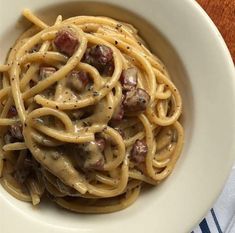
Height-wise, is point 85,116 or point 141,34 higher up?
point 141,34

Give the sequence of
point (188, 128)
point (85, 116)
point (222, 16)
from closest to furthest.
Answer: point (85, 116)
point (188, 128)
point (222, 16)

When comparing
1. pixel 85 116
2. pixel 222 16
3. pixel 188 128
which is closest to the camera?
pixel 85 116

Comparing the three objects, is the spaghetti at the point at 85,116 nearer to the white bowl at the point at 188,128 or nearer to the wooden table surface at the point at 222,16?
the white bowl at the point at 188,128

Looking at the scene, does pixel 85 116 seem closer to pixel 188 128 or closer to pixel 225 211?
pixel 188 128

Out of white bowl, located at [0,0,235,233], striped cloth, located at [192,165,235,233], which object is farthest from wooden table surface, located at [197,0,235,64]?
striped cloth, located at [192,165,235,233]

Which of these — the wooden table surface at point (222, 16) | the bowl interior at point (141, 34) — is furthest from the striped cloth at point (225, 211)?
the wooden table surface at point (222, 16)

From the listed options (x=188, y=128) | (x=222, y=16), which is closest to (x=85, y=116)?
(x=188, y=128)
